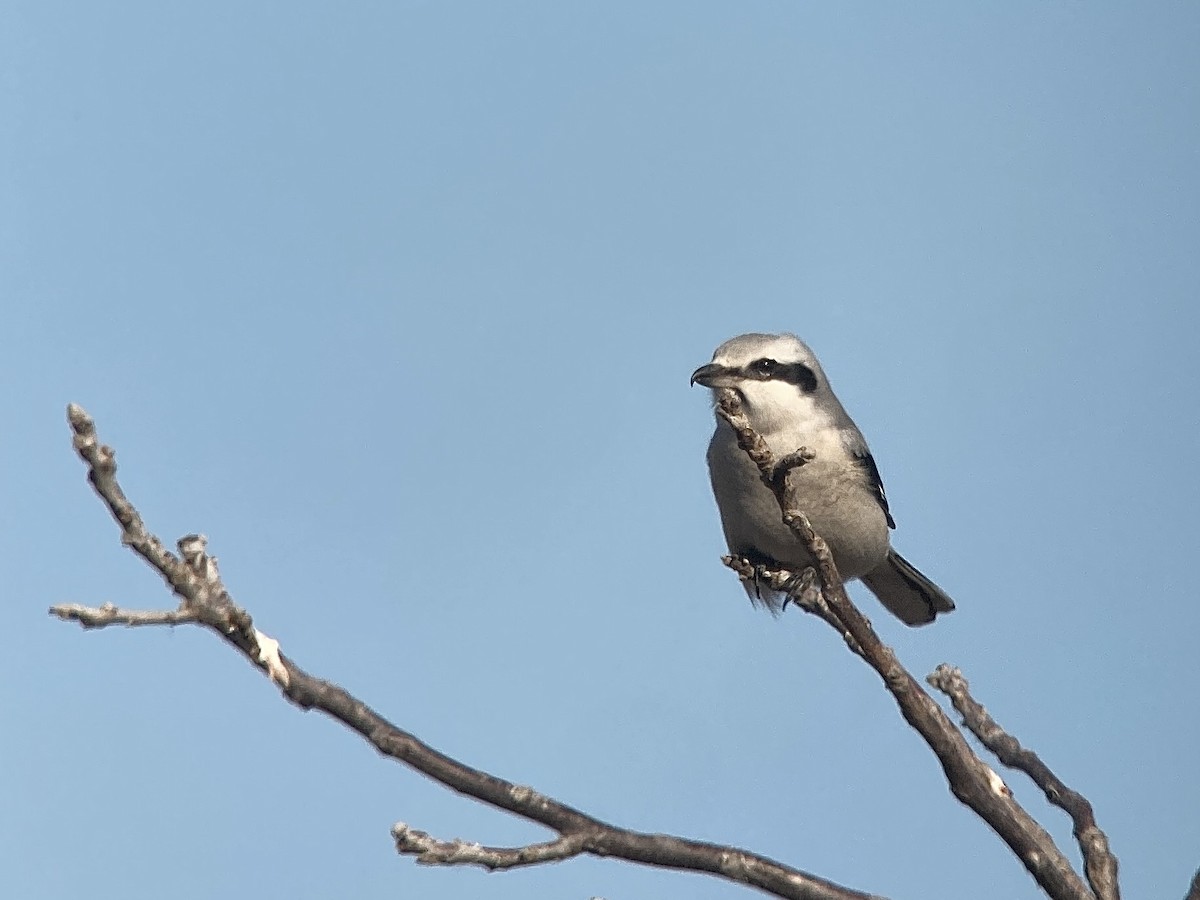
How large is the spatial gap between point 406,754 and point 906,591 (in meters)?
6.23

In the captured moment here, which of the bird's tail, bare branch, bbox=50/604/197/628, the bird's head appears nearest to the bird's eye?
the bird's head

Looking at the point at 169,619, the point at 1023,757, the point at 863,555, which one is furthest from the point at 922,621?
the point at 169,619

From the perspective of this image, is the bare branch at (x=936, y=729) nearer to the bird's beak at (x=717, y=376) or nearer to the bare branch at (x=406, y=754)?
the bare branch at (x=406, y=754)

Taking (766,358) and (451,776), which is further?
(766,358)

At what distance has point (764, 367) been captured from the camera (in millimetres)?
7547

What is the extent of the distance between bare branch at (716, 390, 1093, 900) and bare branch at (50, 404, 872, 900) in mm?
654

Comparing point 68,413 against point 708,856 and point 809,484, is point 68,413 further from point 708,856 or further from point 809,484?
point 809,484

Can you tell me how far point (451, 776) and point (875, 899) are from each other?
3.77 feet

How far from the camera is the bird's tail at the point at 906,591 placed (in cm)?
880

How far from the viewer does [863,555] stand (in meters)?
7.73

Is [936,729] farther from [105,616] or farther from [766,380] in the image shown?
[766,380]

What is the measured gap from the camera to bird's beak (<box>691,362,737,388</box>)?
24.5 feet

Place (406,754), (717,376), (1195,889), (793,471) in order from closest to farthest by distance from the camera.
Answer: (406,754) < (1195,889) < (793,471) < (717,376)

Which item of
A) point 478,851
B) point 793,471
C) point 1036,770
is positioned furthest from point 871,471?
point 478,851
